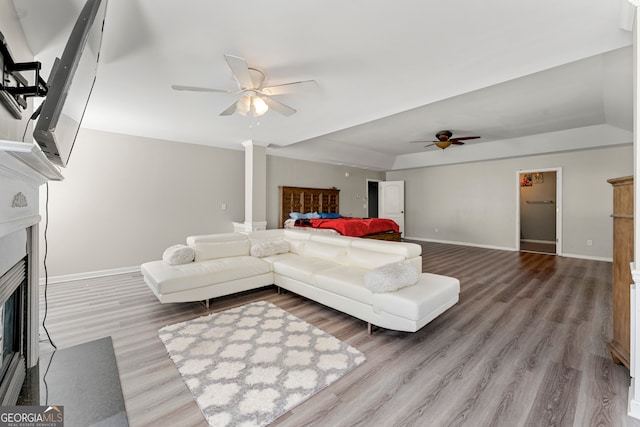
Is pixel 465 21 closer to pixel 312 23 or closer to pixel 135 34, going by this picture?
pixel 312 23

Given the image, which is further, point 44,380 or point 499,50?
point 499,50

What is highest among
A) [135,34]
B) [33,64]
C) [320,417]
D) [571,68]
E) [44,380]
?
[571,68]

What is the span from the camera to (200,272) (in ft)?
10.1

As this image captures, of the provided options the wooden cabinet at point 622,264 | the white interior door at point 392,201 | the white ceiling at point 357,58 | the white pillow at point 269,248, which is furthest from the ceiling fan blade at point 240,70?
the white interior door at point 392,201

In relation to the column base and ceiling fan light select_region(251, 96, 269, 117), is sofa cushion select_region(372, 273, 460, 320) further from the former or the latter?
the column base

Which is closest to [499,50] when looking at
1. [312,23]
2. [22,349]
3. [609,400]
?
[312,23]

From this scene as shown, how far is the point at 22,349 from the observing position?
1748 millimetres

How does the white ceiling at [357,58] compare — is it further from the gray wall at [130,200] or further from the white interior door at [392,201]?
the white interior door at [392,201]

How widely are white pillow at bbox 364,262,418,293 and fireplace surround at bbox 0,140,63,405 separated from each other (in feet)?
7.54

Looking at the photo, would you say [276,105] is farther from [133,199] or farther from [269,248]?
[133,199]

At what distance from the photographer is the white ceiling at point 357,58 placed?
1787mm

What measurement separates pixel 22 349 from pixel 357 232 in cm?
463

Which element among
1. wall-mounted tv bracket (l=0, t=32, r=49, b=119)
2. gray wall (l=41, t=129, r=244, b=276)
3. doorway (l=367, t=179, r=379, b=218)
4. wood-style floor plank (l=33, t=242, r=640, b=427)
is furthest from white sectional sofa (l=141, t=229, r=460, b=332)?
doorway (l=367, t=179, r=379, b=218)

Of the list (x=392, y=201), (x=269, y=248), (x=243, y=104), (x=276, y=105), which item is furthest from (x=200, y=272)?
(x=392, y=201)
